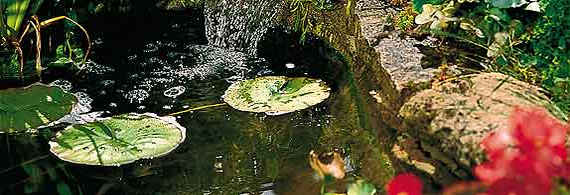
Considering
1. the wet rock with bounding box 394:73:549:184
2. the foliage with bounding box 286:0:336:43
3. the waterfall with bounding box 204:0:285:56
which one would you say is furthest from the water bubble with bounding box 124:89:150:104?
the wet rock with bounding box 394:73:549:184

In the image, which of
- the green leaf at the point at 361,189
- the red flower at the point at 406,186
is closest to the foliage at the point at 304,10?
the green leaf at the point at 361,189

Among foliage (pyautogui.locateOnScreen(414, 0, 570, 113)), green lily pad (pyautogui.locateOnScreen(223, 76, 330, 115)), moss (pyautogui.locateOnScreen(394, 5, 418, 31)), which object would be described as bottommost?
green lily pad (pyautogui.locateOnScreen(223, 76, 330, 115))

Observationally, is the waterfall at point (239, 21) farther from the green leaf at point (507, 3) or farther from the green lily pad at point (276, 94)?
the green leaf at point (507, 3)

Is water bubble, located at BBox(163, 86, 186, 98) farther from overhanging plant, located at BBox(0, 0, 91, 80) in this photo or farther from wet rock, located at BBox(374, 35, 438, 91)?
wet rock, located at BBox(374, 35, 438, 91)

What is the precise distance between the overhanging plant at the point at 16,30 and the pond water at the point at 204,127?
257 millimetres

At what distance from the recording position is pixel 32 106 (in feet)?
10.5

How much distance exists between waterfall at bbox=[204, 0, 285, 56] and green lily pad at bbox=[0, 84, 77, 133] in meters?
0.90

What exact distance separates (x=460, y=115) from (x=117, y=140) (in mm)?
1408

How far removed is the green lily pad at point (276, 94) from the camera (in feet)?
10.4

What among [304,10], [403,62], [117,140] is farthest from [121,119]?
[403,62]

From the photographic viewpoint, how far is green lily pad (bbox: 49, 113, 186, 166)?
113 inches

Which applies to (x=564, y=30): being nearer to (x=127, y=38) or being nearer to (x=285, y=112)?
(x=285, y=112)

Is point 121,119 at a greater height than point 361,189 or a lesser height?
lesser

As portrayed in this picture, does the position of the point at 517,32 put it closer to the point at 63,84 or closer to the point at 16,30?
the point at 63,84
